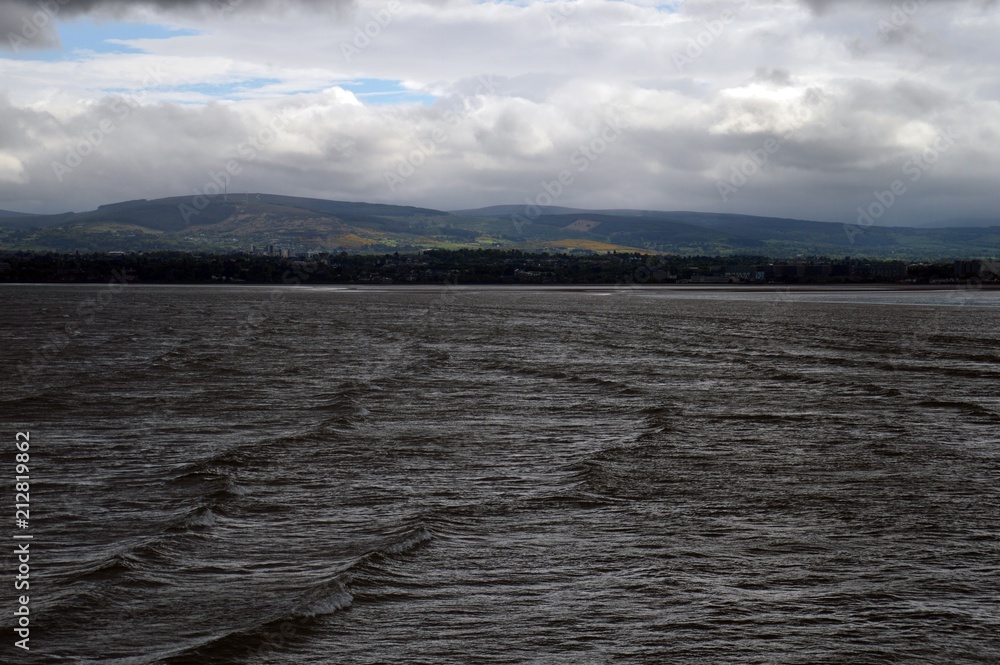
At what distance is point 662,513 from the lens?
55.7 feet

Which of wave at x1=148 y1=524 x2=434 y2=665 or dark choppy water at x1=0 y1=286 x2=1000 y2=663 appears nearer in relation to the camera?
wave at x1=148 y1=524 x2=434 y2=665

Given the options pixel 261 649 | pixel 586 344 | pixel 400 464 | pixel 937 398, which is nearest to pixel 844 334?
pixel 586 344

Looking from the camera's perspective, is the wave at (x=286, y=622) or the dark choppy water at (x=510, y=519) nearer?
the wave at (x=286, y=622)

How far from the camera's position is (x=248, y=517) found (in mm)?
16703

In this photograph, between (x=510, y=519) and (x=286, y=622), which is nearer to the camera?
(x=286, y=622)

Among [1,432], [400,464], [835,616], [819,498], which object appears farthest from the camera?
[1,432]

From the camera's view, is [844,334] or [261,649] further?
[844,334]

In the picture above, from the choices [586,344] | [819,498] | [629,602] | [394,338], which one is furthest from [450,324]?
[629,602]

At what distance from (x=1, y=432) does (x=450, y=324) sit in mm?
57185

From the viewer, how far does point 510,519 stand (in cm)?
1652

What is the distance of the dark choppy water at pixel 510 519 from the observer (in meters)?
11.4

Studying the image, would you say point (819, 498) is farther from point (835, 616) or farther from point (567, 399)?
point (567, 399)

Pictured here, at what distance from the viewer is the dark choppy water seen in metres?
11.4

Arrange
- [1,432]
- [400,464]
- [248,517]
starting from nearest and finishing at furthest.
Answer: [248,517] < [400,464] < [1,432]
